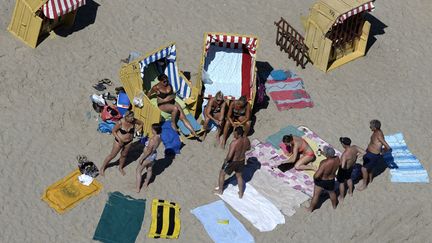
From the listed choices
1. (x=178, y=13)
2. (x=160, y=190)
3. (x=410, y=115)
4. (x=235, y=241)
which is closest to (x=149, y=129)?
(x=160, y=190)

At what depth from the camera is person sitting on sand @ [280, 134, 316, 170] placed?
58.5 feet

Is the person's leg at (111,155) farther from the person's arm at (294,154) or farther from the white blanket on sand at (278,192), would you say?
the person's arm at (294,154)

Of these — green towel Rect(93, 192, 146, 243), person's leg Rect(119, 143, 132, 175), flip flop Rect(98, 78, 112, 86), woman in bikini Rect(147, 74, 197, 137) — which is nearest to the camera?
green towel Rect(93, 192, 146, 243)

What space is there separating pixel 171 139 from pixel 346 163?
12.4ft

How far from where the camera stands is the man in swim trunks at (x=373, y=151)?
17534mm

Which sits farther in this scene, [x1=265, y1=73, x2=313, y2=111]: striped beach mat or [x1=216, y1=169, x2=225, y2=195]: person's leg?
[x1=265, y1=73, x2=313, y2=111]: striped beach mat

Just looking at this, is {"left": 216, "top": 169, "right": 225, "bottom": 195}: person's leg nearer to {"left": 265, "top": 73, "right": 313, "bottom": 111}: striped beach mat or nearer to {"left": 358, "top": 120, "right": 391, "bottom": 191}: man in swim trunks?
{"left": 358, "top": 120, "right": 391, "bottom": 191}: man in swim trunks

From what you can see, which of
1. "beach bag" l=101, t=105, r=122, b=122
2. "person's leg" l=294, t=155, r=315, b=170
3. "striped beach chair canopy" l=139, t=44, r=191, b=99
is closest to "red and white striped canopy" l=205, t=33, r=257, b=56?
"striped beach chair canopy" l=139, t=44, r=191, b=99

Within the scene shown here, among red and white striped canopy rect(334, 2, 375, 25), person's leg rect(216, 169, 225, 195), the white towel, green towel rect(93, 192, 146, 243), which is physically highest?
red and white striped canopy rect(334, 2, 375, 25)

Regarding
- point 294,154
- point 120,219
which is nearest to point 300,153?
point 294,154

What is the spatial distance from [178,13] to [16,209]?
7.78 metres

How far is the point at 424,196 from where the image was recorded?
713 inches

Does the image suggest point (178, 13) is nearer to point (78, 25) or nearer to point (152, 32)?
point (152, 32)

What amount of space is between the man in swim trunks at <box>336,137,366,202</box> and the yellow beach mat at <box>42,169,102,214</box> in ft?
15.9
